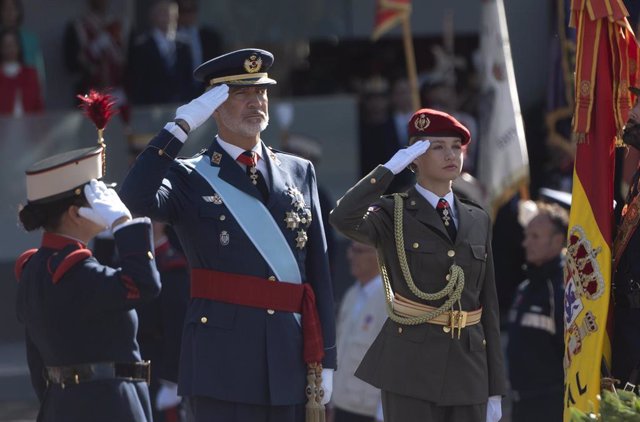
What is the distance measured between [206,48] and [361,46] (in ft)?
10.2

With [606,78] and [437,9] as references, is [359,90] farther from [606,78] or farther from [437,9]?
[606,78]

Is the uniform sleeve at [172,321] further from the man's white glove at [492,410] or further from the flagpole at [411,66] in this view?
the flagpole at [411,66]

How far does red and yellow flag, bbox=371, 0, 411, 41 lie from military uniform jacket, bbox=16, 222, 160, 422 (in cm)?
663

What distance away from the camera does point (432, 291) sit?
6.40 metres

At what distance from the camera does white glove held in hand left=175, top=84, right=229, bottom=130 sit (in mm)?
6004

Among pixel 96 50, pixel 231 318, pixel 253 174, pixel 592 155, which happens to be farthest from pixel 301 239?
pixel 96 50

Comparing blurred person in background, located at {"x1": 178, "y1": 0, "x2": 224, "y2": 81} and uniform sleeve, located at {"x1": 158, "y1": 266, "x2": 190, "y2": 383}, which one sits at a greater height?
blurred person in background, located at {"x1": 178, "y1": 0, "x2": 224, "y2": 81}

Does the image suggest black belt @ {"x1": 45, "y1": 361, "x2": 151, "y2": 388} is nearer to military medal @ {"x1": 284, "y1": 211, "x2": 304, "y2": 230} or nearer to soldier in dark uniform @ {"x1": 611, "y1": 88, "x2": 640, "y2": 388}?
military medal @ {"x1": 284, "y1": 211, "x2": 304, "y2": 230}

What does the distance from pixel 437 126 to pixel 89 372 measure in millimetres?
1806

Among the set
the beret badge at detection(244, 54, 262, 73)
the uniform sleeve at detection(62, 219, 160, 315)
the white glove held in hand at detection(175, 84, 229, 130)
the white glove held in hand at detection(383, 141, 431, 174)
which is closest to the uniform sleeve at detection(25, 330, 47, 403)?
the uniform sleeve at detection(62, 219, 160, 315)

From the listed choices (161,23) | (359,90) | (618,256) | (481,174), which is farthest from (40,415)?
(359,90)

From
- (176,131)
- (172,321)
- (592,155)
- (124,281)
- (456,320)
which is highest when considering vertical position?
(176,131)

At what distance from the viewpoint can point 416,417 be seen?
6320 mm

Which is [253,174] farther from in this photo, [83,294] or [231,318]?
[83,294]
